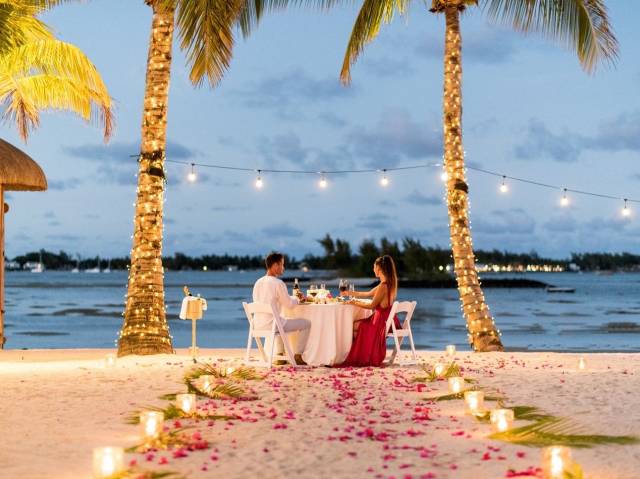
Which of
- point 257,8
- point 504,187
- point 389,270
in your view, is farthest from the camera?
point 504,187

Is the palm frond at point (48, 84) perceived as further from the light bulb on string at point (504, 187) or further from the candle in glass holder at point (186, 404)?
the candle in glass holder at point (186, 404)

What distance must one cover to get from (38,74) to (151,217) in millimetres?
4437

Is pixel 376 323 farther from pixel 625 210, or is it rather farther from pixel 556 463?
pixel 625 210

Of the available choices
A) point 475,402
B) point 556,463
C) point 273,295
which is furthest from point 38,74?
point 556,463

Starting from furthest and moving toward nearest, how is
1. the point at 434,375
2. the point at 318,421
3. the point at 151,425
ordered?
the point at 434,375 → the point at 318,421 → the point at 151,425

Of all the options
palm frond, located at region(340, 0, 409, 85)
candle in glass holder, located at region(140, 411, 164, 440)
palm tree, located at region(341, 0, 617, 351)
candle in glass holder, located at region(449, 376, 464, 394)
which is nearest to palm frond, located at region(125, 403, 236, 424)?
candle in glass holder, located at region(140, 411, 164, 440)

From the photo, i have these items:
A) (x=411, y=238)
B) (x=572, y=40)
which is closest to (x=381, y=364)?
(x=572, y=40)

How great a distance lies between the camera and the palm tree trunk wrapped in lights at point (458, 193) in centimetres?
1202

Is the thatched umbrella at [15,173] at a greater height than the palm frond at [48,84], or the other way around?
the palm frond at [48,84]

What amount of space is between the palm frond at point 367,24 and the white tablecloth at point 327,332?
5066mm

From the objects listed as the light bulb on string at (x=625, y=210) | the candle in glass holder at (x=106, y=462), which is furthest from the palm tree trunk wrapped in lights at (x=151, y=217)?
the light bulb on string at (x=625, y=210)

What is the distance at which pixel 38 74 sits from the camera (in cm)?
1383

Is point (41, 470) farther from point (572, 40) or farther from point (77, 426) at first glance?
point (572, 40)

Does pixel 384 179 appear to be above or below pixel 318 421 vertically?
above
